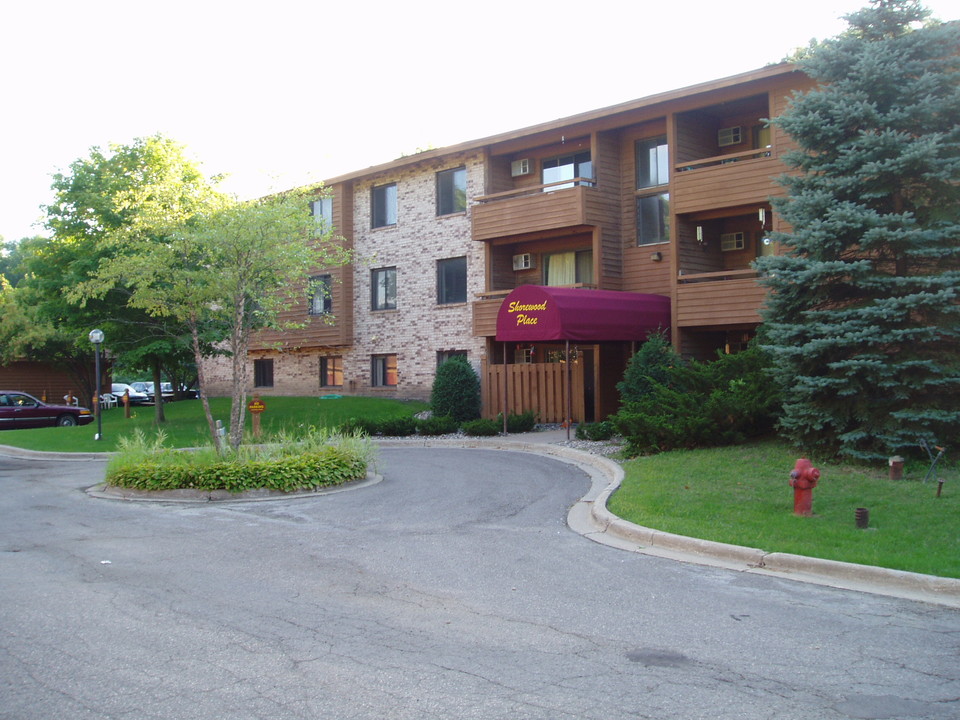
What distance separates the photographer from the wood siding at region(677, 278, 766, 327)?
20.5m

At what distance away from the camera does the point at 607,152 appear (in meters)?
24.8

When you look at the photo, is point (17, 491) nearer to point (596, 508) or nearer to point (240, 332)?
point (240, 332)

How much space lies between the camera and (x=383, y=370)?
31203 millimetres

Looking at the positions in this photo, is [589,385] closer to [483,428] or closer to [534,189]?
[483,428]

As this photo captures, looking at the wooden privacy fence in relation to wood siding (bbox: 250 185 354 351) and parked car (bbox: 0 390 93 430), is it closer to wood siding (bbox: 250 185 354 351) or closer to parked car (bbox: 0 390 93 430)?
wood siding (bbox: 250 185 354 351)

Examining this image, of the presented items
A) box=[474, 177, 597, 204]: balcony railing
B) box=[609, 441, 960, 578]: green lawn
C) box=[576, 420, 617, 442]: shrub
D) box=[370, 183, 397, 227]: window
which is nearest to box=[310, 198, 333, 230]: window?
box=[370, 183, 397, 227]: window

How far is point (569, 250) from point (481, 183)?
3689 millimetres

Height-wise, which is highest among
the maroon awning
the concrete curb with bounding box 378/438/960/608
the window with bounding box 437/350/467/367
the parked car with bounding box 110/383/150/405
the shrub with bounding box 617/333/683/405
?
the maroon awning

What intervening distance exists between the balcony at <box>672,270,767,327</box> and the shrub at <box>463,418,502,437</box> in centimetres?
530

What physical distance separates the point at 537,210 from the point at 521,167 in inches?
129

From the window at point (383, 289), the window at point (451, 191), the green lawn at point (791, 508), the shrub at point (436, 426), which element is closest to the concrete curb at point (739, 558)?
the green lawn at point (791, 508)

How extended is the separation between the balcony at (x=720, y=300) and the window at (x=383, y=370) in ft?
39.5

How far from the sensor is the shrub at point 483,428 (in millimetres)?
22375

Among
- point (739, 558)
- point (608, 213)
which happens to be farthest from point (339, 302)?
point (739, 558)
